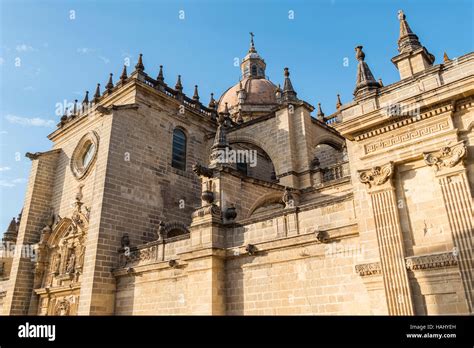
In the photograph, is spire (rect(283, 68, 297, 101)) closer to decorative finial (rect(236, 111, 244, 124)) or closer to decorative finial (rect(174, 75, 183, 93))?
decorative finial (rect(174, 75, 183, 93))

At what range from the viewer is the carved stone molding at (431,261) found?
763 cm

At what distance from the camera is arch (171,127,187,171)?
19259mm

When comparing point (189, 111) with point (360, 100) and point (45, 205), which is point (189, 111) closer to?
point (45, 205)

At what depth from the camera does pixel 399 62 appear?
1026 centimetres

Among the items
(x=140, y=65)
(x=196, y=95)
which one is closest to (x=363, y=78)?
(x=140, y=65)

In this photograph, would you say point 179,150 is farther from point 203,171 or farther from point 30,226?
point 30,226

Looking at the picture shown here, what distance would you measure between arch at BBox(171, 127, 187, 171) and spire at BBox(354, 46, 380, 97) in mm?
10732

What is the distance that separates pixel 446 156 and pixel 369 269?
114 inches

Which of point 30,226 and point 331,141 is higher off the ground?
point 331,141

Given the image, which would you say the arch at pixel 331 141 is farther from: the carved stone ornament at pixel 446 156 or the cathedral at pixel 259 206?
the carved stone ornament at pixel 446 156

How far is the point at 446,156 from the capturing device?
8211 millimetres

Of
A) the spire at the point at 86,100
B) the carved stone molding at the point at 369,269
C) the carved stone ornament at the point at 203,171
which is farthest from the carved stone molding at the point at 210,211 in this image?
the spire at the point at 86,100
